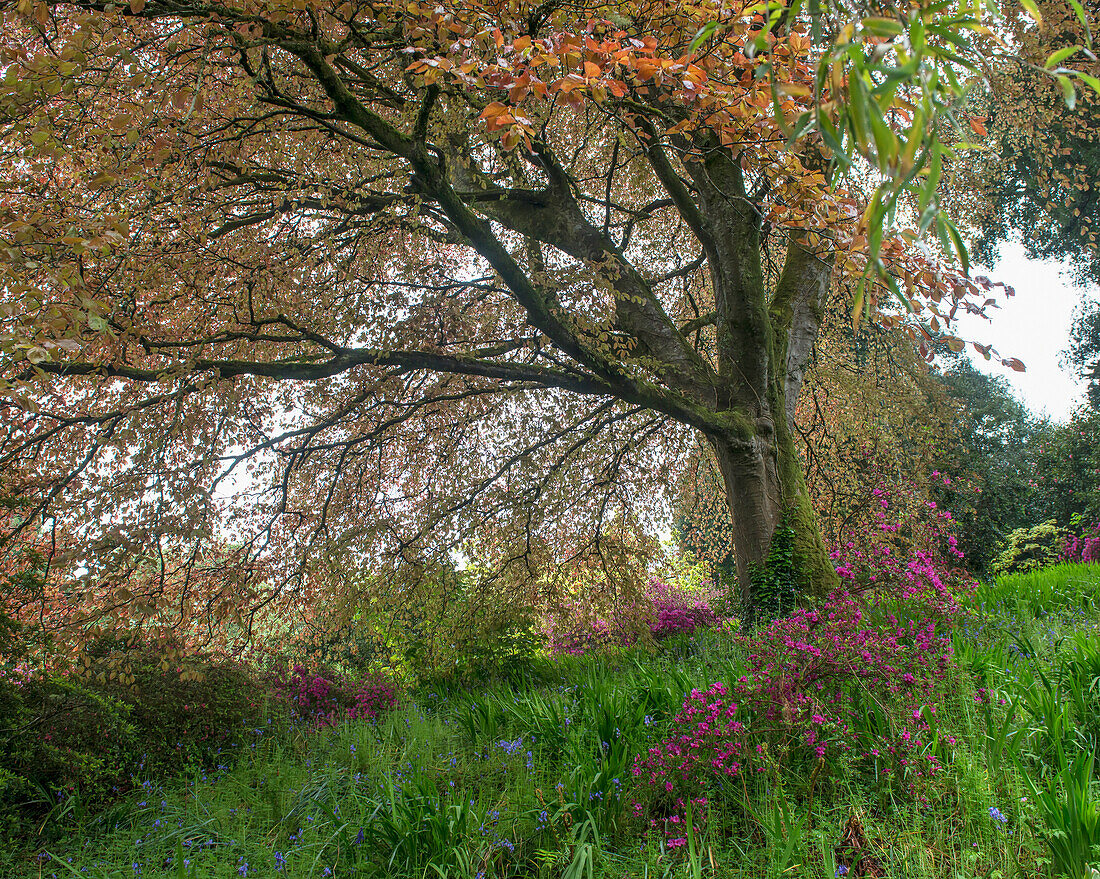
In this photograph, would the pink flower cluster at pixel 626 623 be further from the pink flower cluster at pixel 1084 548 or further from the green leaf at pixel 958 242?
the green leaf at pixel 958 242

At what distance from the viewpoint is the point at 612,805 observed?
332 centimetres

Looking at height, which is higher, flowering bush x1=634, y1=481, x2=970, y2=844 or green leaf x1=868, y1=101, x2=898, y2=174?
green leaf x1=868, y1=101, x2=898, y2=174

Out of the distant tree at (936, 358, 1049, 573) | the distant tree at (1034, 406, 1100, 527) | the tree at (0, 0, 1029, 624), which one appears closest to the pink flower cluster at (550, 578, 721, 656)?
the tree at (0, 0, 1029, 624)

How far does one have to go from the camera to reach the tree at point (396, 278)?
328 cm

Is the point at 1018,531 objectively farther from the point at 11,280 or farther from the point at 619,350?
the point at 11,280

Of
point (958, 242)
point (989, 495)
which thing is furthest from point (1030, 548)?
point (958, 242)

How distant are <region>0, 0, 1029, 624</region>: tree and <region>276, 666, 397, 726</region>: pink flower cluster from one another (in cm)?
173

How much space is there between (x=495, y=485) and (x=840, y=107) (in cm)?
602

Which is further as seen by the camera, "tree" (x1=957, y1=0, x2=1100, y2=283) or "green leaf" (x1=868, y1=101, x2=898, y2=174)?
"tree" (x1=957, y1=0, x2=1100, y2=283)

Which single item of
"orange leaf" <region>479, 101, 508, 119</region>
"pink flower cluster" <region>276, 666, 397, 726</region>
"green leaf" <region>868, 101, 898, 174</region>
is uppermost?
"orange leaf" <region>479, 101, 508, 119</region>

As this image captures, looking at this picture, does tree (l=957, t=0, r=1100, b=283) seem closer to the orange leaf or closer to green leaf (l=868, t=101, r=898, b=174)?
the orange leaf

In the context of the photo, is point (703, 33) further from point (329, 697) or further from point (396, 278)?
point (329, 697)

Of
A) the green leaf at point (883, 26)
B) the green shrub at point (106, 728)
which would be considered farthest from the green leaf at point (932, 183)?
the green shrub at point (106, 728)

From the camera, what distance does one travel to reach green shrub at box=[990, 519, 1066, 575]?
38.2 feet
